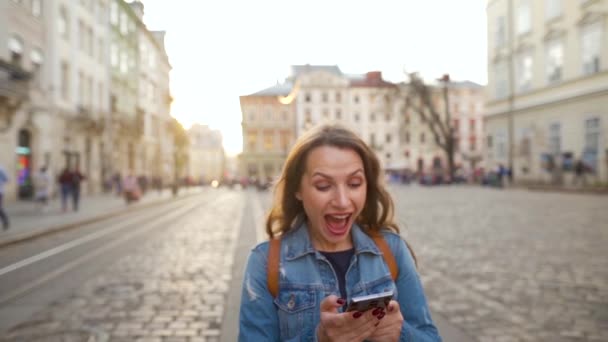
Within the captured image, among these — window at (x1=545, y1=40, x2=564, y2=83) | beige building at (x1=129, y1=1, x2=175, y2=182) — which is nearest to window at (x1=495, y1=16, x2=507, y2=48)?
window at (x1=545, y1=40, x2=564, y2=83)

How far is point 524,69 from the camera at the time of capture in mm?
5750

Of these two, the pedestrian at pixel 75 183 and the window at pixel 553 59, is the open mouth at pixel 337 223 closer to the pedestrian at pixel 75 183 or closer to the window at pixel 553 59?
the window at pixel 553 59

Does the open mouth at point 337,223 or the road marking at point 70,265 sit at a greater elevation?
the open mouth at point 337,223

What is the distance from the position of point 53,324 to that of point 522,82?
19.6 ft

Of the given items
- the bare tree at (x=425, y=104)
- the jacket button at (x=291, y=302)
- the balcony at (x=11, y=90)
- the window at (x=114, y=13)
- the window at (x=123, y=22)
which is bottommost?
the jacket button at (x=291, y=302)

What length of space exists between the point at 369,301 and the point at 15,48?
6.24 feet

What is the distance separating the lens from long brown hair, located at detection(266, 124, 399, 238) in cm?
213

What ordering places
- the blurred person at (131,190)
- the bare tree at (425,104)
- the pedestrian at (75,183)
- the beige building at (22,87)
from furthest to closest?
the bare tree at (425,104) → the blurred person at (131,190) → the pedestrian at (75,183) → the beige building at (22,87)

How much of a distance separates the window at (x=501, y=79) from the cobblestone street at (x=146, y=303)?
11.1 ft

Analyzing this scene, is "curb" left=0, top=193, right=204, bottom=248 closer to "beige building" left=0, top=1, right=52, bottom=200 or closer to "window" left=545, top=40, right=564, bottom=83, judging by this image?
"beige building" left=0, top=1, right=52, bottom=200

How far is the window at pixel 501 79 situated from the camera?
16.3 ft

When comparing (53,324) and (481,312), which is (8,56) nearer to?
(53,324)

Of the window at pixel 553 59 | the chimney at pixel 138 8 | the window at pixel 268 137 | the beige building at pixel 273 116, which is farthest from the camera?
the window at pixel 268 137

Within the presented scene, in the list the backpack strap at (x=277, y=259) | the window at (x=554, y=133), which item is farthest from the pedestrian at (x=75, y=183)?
the backpack strap at (x=277, y=259)
